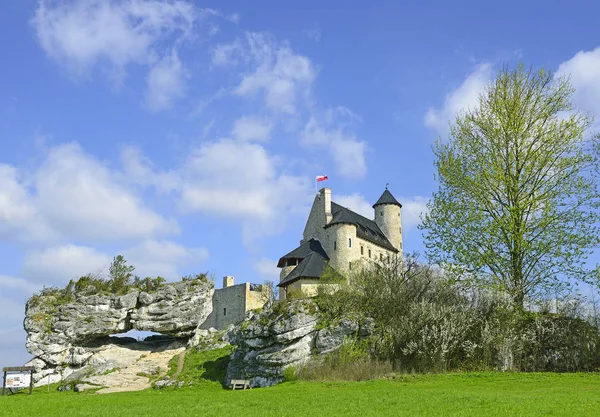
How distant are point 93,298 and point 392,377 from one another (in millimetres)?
26161

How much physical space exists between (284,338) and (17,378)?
616 inches

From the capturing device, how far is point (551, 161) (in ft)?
95.3

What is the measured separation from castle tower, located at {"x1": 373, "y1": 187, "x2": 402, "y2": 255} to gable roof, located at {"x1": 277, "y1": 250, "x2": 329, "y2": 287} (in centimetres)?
1075

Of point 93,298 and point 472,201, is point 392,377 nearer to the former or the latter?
point 472,201

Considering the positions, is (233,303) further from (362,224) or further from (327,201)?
(362,224)

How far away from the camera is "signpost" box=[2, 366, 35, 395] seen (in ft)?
107

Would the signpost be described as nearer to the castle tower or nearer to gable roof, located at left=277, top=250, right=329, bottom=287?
gable roof, located at left=277, top=250, right=329, bottom=287

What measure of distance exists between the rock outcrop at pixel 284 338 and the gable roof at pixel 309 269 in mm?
15976

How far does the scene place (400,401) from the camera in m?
17.7

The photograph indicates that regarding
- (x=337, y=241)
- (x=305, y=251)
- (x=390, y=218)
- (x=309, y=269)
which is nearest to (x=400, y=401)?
(x=309, y=269)

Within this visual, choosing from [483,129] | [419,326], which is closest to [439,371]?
[419,326]

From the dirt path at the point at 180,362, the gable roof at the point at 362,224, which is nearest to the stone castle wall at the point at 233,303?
the gable roof at the point at 362,224

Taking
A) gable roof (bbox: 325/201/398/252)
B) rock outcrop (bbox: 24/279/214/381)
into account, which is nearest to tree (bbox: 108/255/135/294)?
rock outcrop (bbox: 24/279/214/381)

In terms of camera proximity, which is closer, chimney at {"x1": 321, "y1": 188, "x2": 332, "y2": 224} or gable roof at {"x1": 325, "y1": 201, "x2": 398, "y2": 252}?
gable roof at {"x1": 325, "y1": 201, "x2": 398, "y2": 252}
